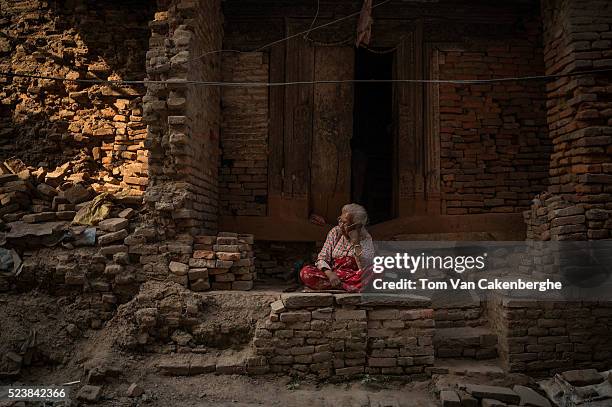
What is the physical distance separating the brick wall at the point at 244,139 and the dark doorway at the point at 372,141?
2391mm

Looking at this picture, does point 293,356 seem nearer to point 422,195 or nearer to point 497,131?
point 422,195

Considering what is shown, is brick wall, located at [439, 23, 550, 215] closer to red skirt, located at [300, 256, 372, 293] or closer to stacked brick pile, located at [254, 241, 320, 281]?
stacked brick pile, located at [254, 241, 320, 281]

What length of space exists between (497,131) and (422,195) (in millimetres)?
1601

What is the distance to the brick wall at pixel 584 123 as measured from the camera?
15.5ft

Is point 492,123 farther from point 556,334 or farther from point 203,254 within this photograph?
point 203,254

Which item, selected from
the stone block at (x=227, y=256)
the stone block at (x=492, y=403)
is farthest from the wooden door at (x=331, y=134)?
the stone block at (x=492, y=403)

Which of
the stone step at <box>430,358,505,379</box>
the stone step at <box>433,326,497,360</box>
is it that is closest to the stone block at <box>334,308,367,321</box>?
the stone step at <box>430,358,505,379</box>

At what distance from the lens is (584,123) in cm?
484

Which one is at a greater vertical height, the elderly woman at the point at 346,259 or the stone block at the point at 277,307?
the elderly woman at the point at 346,259

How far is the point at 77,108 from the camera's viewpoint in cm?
639

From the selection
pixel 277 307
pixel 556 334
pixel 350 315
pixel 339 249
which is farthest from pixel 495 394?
pixel 277 307

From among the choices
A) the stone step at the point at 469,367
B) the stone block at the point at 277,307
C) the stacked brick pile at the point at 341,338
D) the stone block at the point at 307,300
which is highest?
the stone block at the point at 307,300

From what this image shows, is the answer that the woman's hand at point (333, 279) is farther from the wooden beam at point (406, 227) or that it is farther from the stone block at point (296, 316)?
the wooden beam at point (406, 227)

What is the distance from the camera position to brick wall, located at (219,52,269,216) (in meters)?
6.40
